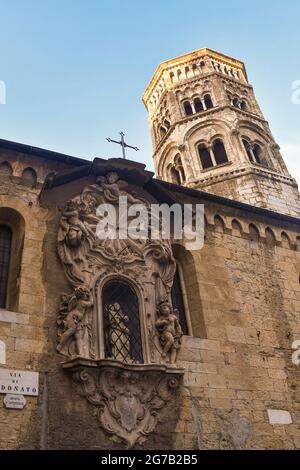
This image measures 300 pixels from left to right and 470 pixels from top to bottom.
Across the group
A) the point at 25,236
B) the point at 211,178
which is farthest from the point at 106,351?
the point at 211,178

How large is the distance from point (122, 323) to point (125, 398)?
4.86ft

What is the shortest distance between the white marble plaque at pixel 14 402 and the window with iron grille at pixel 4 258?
1.93m

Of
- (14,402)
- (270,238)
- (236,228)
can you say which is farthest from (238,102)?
(14,402)

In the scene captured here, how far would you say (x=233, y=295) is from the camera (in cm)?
1079

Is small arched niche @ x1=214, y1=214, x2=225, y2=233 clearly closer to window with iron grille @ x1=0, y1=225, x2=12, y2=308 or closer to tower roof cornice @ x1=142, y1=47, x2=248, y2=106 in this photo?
window with iron grille @ x1=0, y1=225, x2=12, y2=308

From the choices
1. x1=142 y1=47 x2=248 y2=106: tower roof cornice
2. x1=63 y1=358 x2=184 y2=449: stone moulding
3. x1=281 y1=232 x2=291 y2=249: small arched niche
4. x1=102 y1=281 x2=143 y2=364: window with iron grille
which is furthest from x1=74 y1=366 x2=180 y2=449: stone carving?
x1=142 y1=47 x2=248 y2=106: tower roof cornice

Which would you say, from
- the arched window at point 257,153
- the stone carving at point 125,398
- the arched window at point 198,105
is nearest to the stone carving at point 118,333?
the stone carving at point 125,398

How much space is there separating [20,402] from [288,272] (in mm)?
7347

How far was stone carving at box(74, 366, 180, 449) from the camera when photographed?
7.82m

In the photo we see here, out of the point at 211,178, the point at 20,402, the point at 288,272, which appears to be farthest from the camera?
the point at 211,178

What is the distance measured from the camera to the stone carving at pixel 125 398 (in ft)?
25.6

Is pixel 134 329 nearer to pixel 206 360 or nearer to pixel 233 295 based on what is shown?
pixel 206 360

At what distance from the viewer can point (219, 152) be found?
24.5 meters

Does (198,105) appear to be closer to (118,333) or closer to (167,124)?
(167,124)
